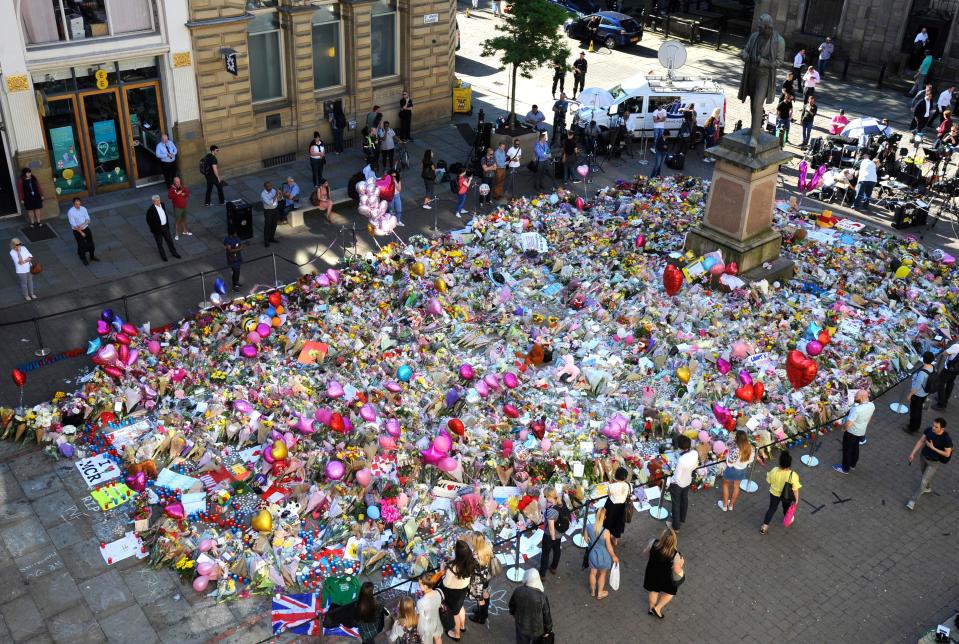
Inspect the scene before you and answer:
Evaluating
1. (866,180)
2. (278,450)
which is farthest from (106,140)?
(866,180)

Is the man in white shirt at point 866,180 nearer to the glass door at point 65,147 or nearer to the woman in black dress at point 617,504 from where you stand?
the woman in black dress at point 617,504

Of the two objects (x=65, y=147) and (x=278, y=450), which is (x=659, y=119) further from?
(x=278, y=450)

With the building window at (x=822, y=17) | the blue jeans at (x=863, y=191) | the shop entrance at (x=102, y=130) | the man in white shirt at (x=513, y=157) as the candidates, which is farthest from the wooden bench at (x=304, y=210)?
the building window at (x=822, y=17)

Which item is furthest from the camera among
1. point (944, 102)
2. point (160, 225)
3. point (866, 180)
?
point (944, 102)

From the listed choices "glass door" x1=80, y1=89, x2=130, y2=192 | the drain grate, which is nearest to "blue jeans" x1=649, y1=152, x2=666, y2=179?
the drain grate

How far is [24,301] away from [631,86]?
18.4 metres

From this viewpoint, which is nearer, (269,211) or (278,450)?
(278,450)

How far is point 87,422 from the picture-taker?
15.7 m

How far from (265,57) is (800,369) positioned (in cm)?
1622

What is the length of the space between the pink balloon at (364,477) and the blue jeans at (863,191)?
56.0 ft

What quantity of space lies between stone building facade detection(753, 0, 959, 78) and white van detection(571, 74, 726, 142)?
11406 mm

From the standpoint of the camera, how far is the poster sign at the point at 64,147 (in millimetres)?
22438

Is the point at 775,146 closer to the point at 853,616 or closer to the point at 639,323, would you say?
the point at 639,323

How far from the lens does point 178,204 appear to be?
21.5 m
